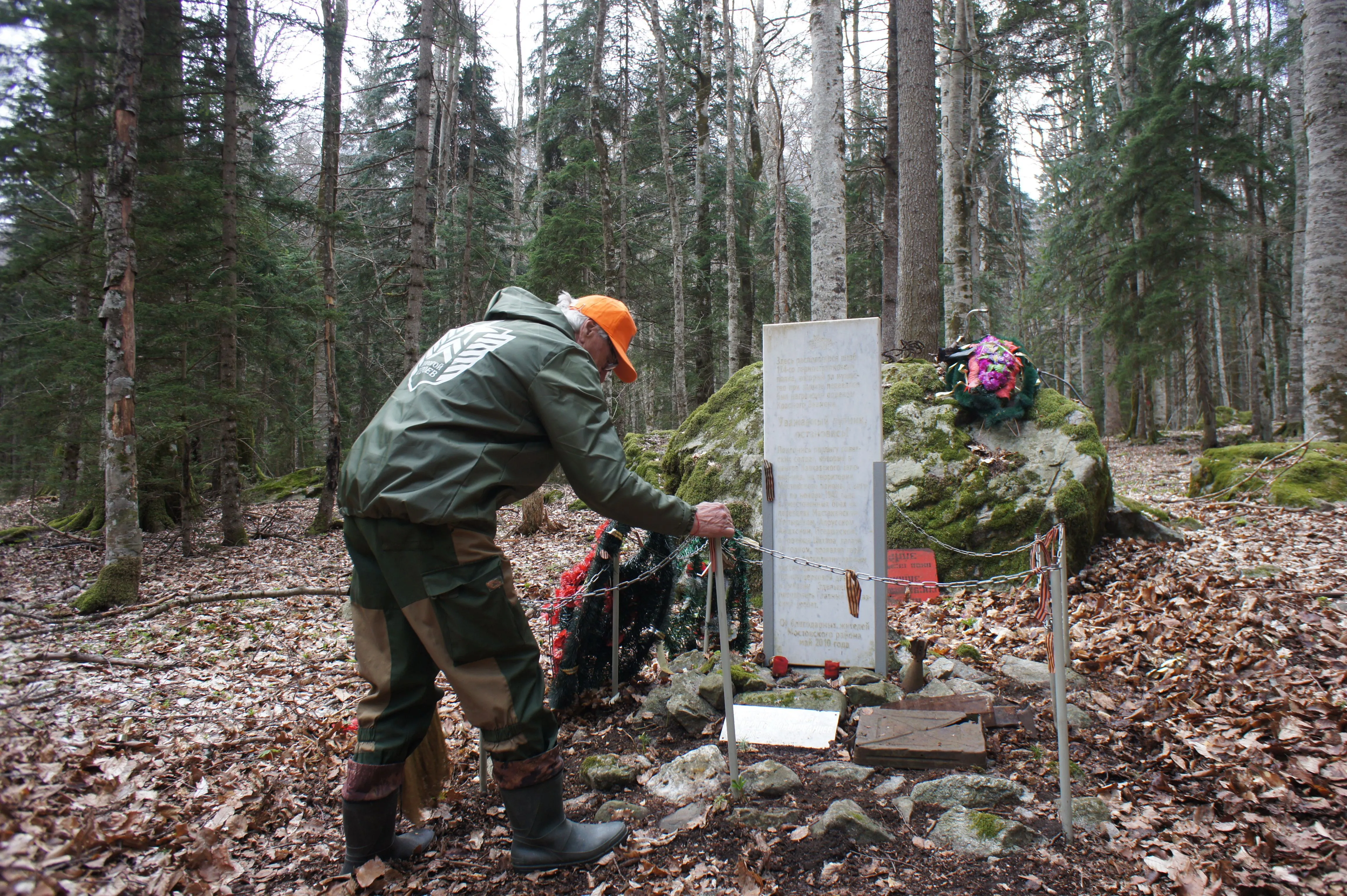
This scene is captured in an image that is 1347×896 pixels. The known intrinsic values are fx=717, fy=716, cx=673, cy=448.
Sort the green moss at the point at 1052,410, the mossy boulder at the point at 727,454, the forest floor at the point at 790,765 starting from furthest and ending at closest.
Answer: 1. the mossy boulder at the point at 727,454
2. the green moss at the point at 1052,410
3. the forest floor at the point at 790,765

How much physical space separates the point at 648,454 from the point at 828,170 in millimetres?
4713

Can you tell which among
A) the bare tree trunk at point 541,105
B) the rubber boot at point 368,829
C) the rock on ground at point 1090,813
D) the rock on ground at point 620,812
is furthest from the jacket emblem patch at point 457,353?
the bare tree trunk at point 541,105

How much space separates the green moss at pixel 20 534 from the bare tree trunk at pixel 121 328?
312 cm

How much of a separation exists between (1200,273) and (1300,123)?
4.19 m

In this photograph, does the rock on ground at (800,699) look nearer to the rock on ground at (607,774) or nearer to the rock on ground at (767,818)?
the rock on ground at (607,774)

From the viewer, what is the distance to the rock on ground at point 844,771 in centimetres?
306

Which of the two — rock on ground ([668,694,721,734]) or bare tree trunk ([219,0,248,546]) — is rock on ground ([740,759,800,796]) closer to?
rock on ground ([668,694,721,734])

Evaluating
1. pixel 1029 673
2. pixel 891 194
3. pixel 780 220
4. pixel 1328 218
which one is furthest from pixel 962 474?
pixel 780 220

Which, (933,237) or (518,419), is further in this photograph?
(933,237)

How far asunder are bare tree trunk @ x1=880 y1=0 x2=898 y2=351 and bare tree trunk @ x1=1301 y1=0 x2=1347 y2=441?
16.2 ft

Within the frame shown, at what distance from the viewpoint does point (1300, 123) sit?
45.1 feet

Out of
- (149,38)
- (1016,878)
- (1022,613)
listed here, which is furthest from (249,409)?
(1016,878)

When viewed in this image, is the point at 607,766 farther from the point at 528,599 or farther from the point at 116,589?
the point at 116,589

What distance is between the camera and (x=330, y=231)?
11.1 meters
